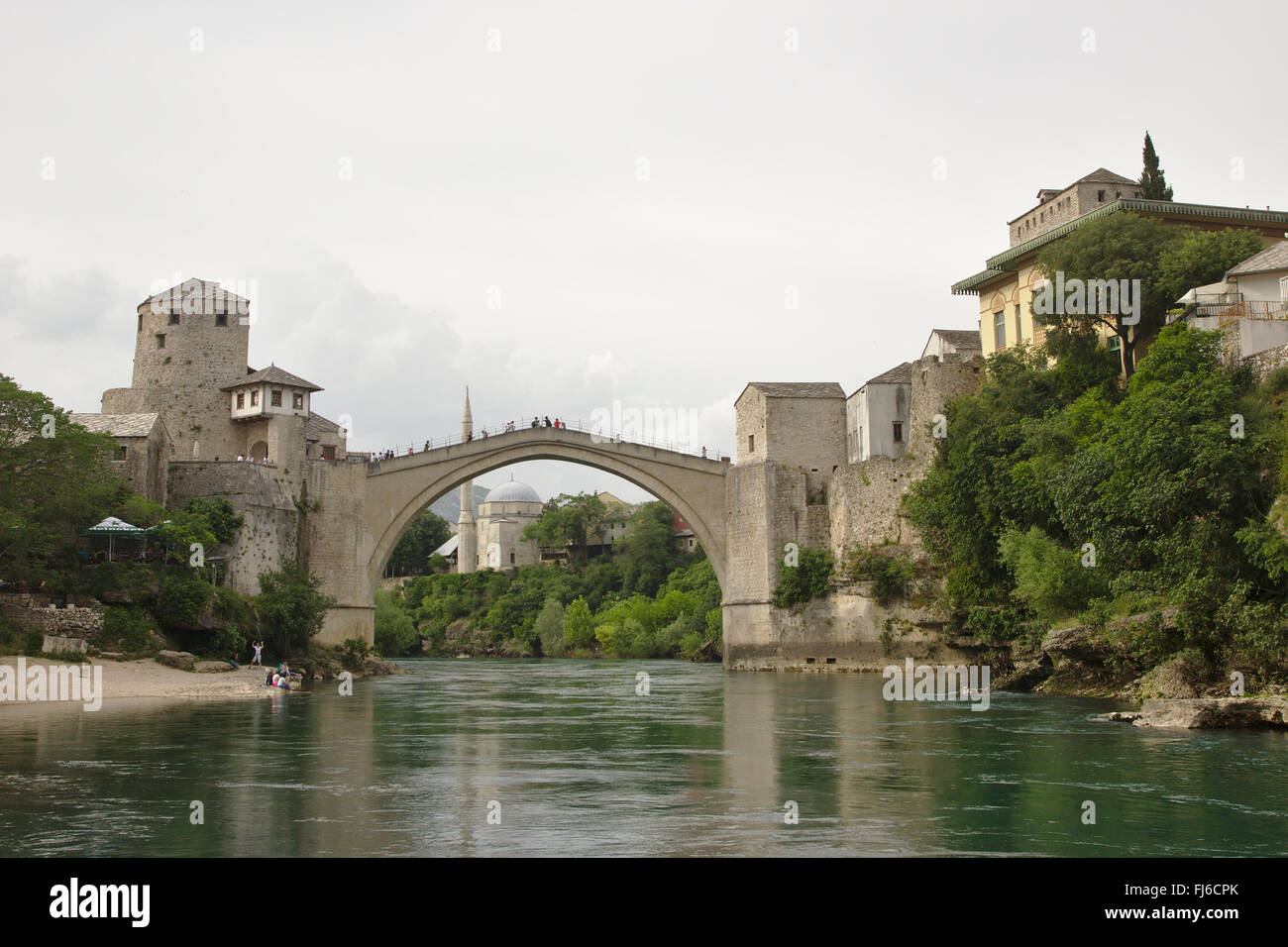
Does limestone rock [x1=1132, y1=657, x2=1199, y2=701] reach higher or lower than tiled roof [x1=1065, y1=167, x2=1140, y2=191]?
lower

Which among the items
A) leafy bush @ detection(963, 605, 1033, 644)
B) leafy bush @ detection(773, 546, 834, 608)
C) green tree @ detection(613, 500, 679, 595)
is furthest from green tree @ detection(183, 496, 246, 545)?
green tree @ detection(613, 500, 679, 595)

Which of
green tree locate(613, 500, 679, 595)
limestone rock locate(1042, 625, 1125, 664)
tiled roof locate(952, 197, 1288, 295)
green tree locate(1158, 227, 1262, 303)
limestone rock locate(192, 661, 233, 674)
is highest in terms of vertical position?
tiled roof locate(952, 197, 1288, 295)

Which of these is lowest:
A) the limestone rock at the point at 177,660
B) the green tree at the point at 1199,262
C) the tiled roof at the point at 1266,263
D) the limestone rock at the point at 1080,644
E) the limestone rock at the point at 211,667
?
the limestone rock at the point at 211,667

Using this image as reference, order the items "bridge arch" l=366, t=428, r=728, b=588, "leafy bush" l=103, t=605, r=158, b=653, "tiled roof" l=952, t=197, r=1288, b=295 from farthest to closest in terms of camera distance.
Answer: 1. "bridge arch" l=366, t=428, r=728, b=588
2. "tiled roof" l=952, t=197, r=1288, b=295
3. "leafy bush" l=103, t=605, r=158, b=653

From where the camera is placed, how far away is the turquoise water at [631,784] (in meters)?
10.4

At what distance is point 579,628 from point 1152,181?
146ft

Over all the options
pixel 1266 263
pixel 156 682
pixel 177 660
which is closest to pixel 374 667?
pixel 177 660

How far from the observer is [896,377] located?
4459cm

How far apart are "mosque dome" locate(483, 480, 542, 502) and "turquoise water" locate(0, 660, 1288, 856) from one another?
80108 mm

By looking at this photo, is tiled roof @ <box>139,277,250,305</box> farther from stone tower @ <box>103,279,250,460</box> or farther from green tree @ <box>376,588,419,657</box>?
green tree @ <box>376,588,419,657</box>

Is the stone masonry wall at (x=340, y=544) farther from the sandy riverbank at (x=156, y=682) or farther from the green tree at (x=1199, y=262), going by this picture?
the green tree at (x=1199, y=262)

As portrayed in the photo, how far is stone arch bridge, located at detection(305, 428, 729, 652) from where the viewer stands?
4325 centimetres

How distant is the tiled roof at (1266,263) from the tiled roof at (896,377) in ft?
53.6

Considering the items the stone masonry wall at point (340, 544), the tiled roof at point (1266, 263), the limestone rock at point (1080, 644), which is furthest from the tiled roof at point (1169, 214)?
the stone masonry wall at point (340, 544)
